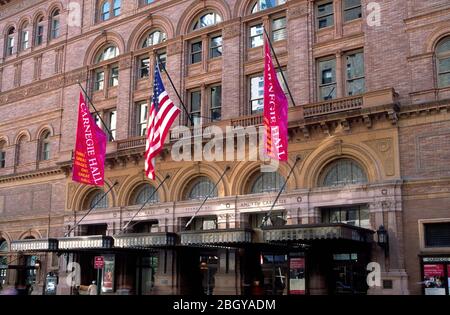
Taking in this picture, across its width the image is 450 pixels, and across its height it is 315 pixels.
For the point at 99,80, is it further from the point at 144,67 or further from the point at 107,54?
the point at 144,67

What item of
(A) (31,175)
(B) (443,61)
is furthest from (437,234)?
(A) (31,175)

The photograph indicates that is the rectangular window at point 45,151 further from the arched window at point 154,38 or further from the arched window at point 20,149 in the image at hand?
the arched window at point 154,38

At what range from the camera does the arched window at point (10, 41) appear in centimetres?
4450

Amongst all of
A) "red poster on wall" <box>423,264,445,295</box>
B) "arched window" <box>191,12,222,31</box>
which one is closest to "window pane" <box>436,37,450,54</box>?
"red poster on wall" <box>423,264,445,295</box>

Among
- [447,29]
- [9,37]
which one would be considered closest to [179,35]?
[447,29]

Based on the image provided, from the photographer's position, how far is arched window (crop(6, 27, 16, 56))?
44500 millimetres

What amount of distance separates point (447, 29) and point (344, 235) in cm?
1030

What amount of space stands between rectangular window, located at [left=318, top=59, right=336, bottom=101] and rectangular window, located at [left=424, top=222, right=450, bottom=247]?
25.7ft

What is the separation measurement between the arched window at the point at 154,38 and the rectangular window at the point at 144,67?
980mm

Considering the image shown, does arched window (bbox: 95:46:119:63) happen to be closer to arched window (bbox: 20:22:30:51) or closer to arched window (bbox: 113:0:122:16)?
arched window (bbox: 113:0:122:16)

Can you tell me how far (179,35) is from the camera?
33219 mm

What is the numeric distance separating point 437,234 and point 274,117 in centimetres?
823

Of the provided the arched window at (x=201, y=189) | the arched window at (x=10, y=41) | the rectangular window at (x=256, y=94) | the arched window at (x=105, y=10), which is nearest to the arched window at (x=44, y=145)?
the arched window at (x=105, y=10)
